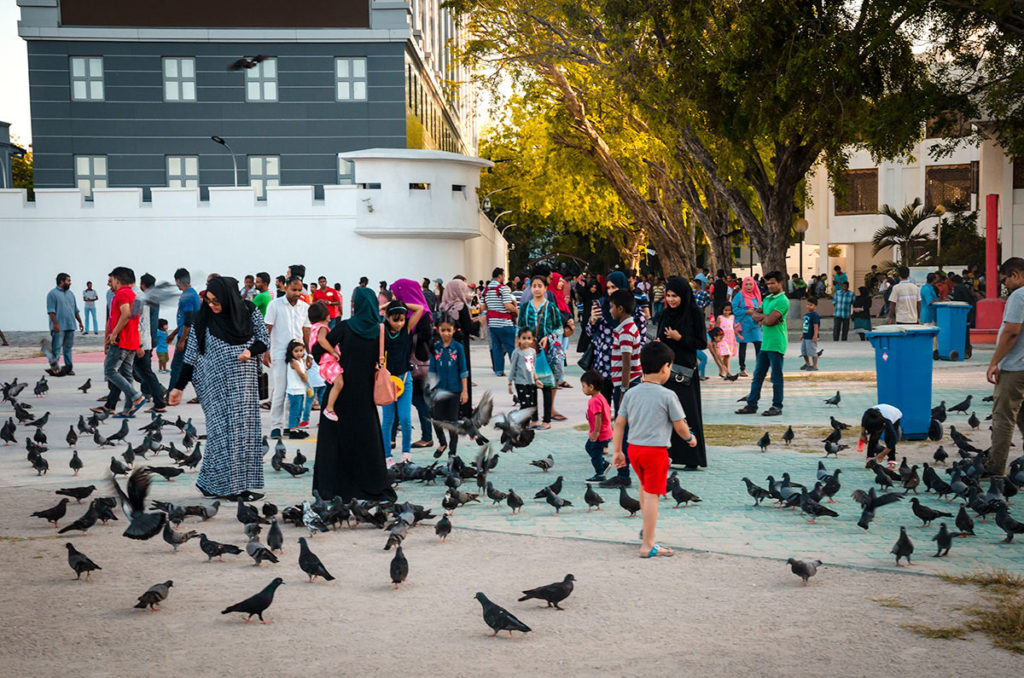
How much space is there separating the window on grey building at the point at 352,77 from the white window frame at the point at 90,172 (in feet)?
32.9

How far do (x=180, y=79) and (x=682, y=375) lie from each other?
3799 cm

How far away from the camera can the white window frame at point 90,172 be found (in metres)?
42.5

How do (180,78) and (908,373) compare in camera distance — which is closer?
(908,373)

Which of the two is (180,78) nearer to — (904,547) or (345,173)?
(345,173)

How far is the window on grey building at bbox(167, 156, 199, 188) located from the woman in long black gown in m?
36.6

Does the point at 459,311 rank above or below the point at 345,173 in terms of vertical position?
below

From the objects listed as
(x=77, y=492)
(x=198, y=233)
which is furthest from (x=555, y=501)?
(x=198, y=233)

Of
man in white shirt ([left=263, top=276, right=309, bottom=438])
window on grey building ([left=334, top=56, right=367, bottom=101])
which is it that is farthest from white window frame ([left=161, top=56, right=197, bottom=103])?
man in white shirt ([left=263, top=276, right=309, bottom=438])

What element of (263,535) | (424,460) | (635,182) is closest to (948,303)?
(424,460)

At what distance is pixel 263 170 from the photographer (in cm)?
4328

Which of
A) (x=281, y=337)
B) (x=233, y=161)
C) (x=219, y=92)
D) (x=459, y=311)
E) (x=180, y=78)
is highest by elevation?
(x=180, y=78)

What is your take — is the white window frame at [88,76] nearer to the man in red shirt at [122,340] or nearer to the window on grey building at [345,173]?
the window on grey building at [345,173]

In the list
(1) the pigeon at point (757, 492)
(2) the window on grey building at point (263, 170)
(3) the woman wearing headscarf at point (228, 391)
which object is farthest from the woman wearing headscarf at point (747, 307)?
(2) the window on grey building at point (263, 170)

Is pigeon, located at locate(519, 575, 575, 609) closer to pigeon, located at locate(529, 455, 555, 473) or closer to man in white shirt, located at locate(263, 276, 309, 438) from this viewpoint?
pigeon, located at locate(529, 455, 555, 473)
